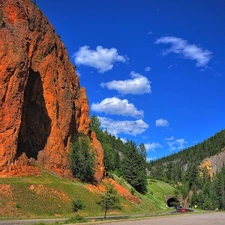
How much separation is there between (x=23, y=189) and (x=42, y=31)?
38.8 m

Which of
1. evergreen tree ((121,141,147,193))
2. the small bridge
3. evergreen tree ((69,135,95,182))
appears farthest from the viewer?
the small bridge

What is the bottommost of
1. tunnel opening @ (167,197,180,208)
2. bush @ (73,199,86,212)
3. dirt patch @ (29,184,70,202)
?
tunnel opening @ (167,197,180,208)

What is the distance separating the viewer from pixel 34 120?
5838 centimetres

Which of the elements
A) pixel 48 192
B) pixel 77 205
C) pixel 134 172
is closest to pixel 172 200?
pixel 134 172

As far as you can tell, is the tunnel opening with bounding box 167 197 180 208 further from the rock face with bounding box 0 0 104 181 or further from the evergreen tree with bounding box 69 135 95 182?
the evergreen tree with bounding box 69 135 95 182

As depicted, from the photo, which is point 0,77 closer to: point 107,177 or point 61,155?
Result: point 61,155

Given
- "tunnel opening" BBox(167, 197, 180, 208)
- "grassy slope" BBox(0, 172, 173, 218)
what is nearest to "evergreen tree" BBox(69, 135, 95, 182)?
"grassy slope" BBox(0, 172, 173, 218)

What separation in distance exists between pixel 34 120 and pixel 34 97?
14.9ft

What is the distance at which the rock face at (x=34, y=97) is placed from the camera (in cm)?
4756

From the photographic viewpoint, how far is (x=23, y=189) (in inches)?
1628

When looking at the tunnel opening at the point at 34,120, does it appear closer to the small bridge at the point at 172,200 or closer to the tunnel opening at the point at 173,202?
the small bridge at the point at 172,200

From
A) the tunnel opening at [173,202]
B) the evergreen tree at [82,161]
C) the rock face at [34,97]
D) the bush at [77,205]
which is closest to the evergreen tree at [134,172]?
the rock face at [34,97]

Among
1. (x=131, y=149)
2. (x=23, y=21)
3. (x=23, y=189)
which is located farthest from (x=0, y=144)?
(x=131, y=149)

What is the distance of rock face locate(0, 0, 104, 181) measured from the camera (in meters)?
47.6
